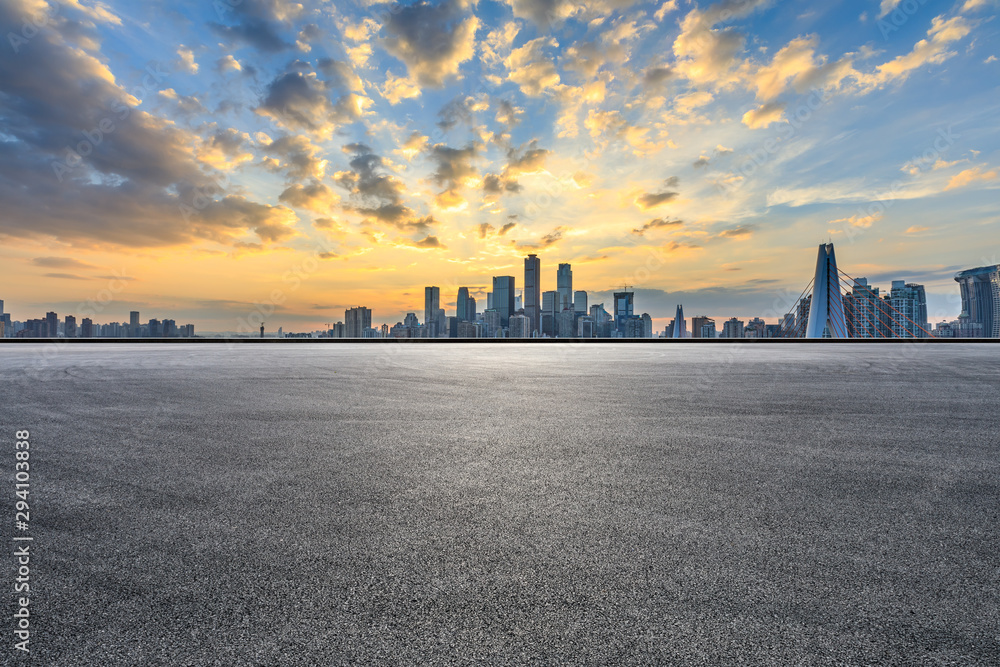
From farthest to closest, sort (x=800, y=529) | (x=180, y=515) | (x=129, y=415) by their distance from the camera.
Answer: (x=129, y=415) → (x=180, y=515) → (x=800, y=529)

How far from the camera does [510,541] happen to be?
3527 mm

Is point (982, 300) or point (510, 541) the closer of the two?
point (510, 541)

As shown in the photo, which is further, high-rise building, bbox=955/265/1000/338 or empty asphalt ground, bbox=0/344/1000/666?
high-rise building, bbox=955/265/1000/338

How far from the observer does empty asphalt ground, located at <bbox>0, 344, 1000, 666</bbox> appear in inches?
95.8

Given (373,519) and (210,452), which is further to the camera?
(210,452)

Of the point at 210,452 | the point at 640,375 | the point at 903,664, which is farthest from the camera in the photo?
→ the point at 640,375

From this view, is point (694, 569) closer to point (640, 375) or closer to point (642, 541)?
point (642, 541)

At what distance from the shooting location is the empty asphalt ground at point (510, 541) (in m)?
2.43

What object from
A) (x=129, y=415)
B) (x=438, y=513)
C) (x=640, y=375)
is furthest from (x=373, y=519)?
(x=640, y=375)

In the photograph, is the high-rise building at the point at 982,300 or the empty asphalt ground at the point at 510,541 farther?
the high-rise building at the point at 982,300

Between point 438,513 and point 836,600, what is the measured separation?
8.99ft

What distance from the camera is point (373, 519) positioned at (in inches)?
156

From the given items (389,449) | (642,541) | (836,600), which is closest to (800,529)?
(836,600)

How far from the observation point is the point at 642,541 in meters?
3.52
